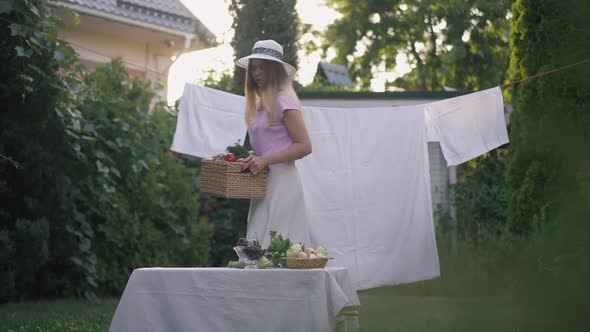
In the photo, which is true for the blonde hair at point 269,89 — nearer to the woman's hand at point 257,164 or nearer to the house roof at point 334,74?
the woman's hand at point 257,164

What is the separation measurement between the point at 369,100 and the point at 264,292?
251 inches

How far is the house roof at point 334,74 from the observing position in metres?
19.3

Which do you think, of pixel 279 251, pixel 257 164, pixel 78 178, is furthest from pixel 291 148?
pixel 78 178

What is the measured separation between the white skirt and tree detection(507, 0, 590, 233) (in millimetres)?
1538

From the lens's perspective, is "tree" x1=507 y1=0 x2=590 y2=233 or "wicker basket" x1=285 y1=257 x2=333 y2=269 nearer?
"wicker basket" x1=285 y1=257 x2=333 y2=269

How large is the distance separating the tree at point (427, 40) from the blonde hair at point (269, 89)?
1821 cm

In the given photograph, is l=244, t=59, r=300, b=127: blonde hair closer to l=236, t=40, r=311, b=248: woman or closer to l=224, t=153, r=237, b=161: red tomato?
l=236, t=40, r=311, b=248: woman

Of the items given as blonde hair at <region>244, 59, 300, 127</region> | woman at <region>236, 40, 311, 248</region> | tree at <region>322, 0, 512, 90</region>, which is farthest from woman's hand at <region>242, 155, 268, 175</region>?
tree at <region>322, 0, 512, 90</region>

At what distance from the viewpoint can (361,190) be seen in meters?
7.16

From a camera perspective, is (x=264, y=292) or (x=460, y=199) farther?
(x=460, y=199)

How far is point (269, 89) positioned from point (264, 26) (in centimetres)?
471

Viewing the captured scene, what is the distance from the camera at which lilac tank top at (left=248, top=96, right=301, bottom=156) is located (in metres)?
4.24

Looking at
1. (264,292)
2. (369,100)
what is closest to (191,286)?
(264,292)

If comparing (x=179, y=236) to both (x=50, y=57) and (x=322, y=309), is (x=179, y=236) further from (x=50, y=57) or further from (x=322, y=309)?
(x=322, y=309)
